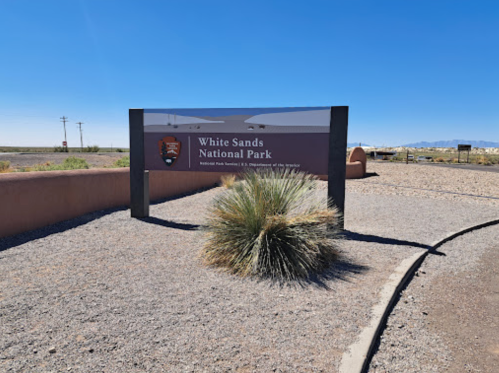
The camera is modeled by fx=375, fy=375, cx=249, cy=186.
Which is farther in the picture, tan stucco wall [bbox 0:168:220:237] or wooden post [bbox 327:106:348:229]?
wooden post [bbox 327:106:348:229]

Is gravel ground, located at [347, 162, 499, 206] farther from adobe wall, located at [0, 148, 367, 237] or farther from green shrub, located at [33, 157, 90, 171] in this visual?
green shrub, located at [33, 157, 90, 171]

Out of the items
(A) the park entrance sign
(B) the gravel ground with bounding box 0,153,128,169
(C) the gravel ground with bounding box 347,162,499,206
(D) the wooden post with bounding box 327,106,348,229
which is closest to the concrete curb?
(D) the wooden post with bounding box 327,106,348,229

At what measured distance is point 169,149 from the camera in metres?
9.24

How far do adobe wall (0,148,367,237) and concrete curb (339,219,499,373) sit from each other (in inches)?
257

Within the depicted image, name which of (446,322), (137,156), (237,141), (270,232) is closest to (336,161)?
(237,141)

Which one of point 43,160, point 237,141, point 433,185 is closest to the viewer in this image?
point 237,141

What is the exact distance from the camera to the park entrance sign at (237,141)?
798 cm

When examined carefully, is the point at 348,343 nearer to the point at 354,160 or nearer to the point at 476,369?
the point at 476,369

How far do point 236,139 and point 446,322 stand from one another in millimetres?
5799

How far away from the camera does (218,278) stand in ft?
16.4

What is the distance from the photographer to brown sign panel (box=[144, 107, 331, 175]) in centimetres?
814

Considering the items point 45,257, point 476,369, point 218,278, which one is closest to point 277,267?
point 218,278

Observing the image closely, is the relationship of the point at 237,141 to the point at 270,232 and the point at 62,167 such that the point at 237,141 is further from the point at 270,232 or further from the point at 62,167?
the point at 62,167

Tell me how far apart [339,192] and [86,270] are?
16.7ft
